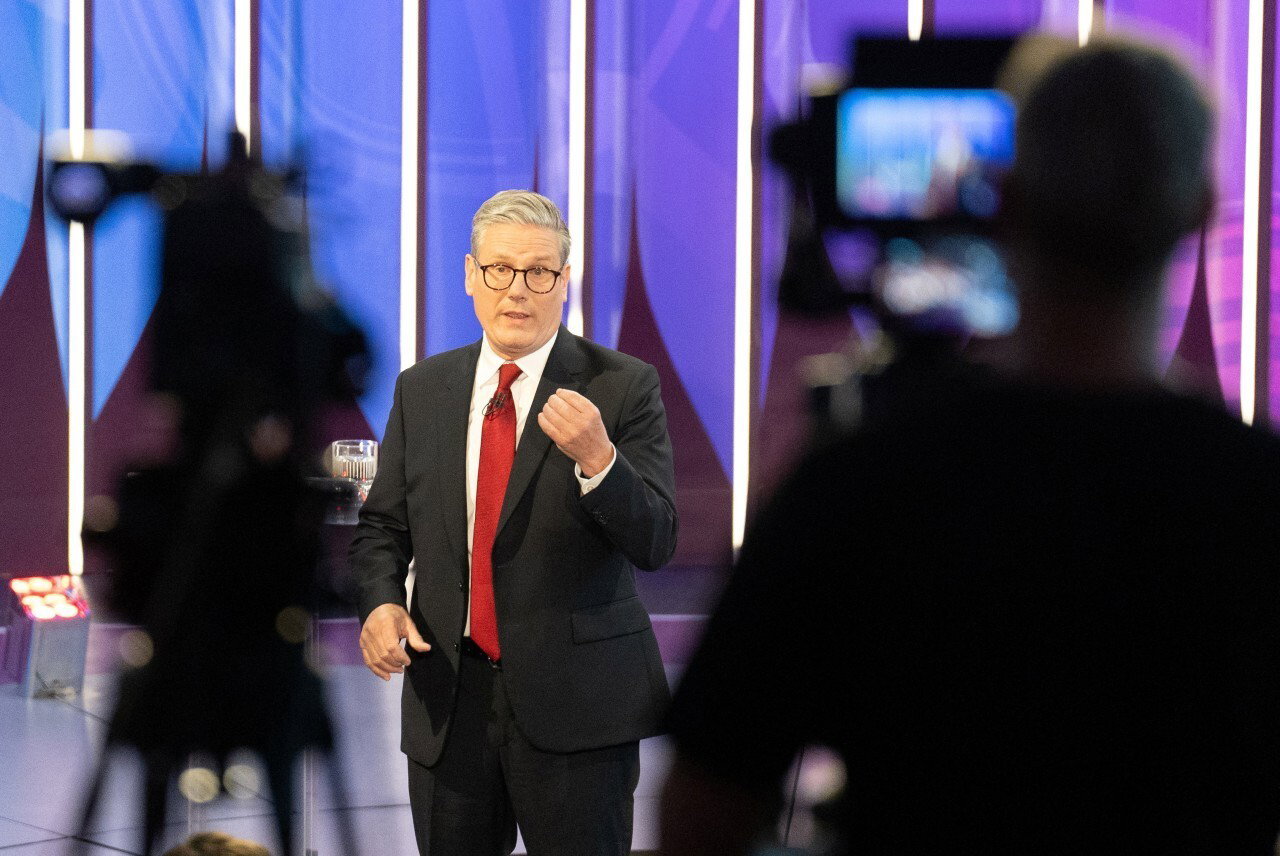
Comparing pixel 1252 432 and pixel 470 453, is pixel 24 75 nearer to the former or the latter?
pixel 470 453

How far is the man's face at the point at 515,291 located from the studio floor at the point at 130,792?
3.98 ft

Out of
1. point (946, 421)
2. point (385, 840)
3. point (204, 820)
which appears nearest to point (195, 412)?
point (204, 820)

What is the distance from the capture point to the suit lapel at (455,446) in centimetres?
→ 176

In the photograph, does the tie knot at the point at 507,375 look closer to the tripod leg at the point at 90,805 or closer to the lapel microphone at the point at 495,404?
the lapel microphone at the point at 495,404

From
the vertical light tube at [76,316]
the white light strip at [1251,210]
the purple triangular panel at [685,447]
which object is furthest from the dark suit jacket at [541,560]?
the white light strip at [1251,210]

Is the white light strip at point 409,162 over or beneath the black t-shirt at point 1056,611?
over

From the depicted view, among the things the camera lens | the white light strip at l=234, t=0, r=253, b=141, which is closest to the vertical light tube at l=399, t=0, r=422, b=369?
the white light strip at l=234, t=0, r=253, b=141

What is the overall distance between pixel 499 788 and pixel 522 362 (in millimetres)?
577

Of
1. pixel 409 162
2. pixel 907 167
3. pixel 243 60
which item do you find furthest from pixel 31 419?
pixel 907 167

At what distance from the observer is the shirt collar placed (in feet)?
6.04

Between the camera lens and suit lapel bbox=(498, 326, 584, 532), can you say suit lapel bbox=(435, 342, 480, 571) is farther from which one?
the camera lens

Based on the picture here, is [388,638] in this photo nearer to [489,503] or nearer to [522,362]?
[489,503]

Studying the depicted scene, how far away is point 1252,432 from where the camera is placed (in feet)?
2.43

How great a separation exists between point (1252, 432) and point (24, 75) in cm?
486
